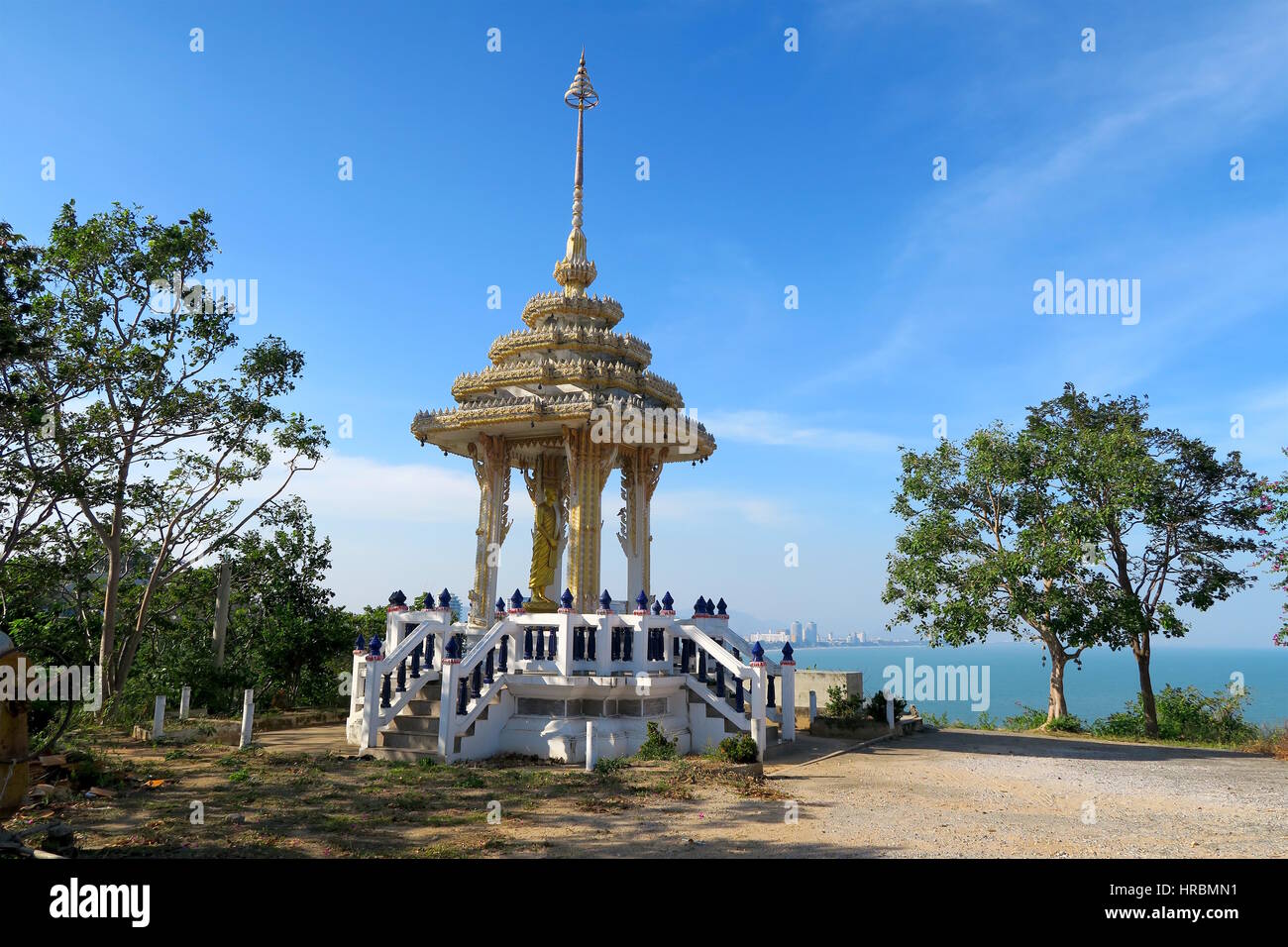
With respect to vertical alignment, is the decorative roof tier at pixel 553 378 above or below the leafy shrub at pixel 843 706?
above

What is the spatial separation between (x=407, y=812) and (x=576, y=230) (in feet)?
56.0

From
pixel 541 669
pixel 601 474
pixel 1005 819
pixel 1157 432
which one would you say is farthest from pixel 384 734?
pixel 1157 432

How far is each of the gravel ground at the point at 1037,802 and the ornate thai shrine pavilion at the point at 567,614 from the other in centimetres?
306

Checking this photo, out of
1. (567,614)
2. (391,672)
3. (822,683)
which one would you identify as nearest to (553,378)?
(567,614)

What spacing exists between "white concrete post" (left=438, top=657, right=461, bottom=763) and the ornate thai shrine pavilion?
3 centimetres

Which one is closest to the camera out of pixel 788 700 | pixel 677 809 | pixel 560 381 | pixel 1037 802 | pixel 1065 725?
pixel 677 809

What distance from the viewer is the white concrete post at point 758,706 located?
1591cm

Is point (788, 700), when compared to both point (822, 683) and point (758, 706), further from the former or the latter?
point (822, 683)

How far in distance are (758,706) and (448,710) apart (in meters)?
5.96

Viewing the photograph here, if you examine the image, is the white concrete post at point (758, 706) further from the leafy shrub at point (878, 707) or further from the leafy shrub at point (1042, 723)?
the leafy shrub at point (1042, 723)

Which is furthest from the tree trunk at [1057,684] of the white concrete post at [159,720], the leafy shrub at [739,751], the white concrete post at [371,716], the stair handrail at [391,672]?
the white concrete post at [159,720]

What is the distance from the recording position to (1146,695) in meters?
26.2

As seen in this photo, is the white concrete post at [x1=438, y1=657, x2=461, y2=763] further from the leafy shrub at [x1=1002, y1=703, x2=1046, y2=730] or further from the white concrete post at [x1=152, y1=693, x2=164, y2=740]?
the leafy shrub at [x1=1002, y1=703, x2=1046, y2=730]
